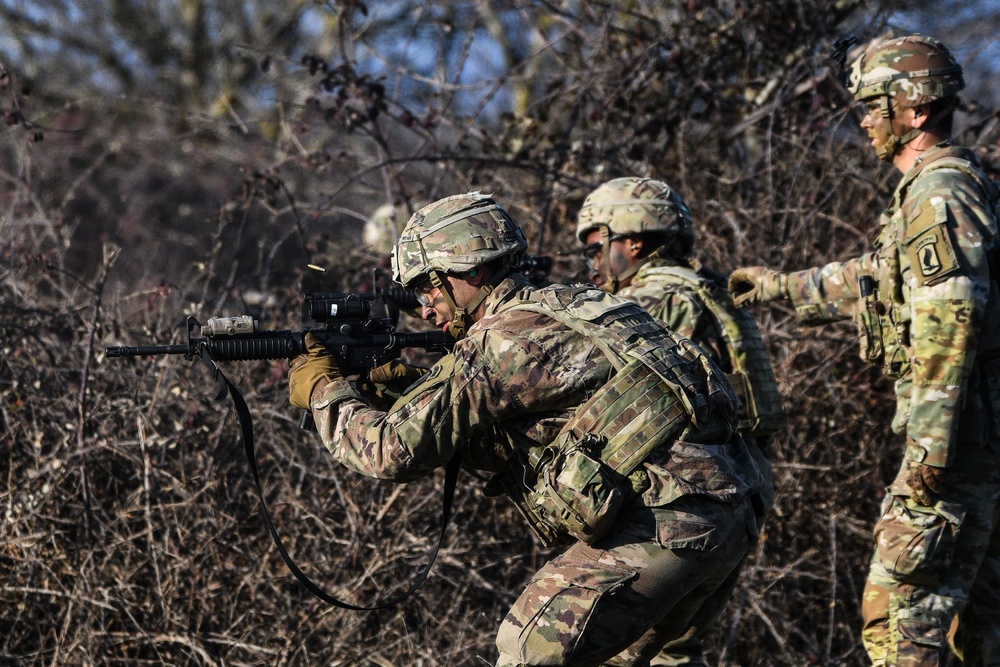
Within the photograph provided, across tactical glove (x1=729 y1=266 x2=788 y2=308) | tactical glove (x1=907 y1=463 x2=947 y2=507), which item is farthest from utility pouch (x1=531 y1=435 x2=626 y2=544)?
tactical glove (x1=729 y1=266 x2=788 y2=308)

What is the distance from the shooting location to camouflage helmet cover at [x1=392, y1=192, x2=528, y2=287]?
3195 mm

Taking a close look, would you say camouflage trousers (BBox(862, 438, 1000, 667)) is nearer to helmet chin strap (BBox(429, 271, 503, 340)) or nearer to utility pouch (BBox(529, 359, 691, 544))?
utility pouch (BBox(529, 359, 691, 544))

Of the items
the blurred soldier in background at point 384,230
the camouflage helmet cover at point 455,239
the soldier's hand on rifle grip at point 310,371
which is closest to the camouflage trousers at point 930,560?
the camouflage helmet cover at point 455,239

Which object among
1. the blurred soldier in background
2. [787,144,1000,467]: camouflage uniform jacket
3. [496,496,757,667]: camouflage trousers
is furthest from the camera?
the blurred soldier in background

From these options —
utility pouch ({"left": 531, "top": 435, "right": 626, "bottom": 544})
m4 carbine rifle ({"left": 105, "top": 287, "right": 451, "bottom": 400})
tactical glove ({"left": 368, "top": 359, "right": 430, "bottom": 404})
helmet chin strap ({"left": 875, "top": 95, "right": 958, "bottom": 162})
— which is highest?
helmet chin strap ({"left": 875, "top": 95, "right": 958, "bottom": 162})

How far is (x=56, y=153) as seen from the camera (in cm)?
1312

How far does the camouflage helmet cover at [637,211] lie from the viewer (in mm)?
4199

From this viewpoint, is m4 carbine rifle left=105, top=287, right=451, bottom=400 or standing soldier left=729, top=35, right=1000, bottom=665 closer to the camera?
m4 carbine rifle left=105, top=287, right=451, bottom=400

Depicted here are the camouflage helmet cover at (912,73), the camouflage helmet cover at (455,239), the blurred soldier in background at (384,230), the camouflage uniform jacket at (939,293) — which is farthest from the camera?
the blurred soldier in background at (384,230)

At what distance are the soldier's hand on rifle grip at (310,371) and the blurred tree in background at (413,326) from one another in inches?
48.9

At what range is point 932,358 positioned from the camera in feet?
11.7

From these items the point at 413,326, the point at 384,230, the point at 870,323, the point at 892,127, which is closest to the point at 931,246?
the point at 870,323

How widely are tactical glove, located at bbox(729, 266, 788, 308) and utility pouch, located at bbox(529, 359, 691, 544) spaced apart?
53.1 inches

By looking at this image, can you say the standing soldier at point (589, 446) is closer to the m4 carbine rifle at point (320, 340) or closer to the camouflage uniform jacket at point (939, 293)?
the m4 carbine rifle at point (320, 340)
